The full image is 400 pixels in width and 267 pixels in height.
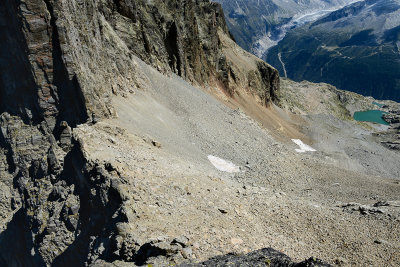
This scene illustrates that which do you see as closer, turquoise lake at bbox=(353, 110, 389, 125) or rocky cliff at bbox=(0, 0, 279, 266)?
rocky cliff at bbox=(0, 0, 279, 266)

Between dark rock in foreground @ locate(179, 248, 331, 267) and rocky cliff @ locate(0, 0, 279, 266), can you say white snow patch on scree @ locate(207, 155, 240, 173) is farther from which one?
dark rock in foreground @ locate(179, 248, 331, 267)

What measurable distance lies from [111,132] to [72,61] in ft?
19.9

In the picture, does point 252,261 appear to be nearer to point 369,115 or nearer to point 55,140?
point 55,140

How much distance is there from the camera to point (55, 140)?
22844 millimetres

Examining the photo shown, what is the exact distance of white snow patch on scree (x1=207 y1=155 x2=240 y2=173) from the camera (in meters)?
31.4

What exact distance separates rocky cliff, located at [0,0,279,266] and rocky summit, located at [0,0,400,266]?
0.09 metres

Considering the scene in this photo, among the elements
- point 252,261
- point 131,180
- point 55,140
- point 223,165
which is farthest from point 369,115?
point 252,261

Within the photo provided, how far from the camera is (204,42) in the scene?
65.4m

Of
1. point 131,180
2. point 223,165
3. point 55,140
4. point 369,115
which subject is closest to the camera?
point 131,180

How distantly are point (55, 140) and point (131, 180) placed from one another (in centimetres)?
918

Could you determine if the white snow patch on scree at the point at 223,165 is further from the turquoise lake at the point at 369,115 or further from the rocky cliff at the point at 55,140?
the turquoise lake at the point at 369,115

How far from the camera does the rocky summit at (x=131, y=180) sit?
1550 centimetres

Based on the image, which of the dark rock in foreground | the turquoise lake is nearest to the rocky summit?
the dark rock in foreground

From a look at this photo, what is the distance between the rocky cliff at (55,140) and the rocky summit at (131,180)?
0.09 meters
